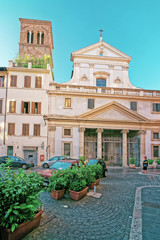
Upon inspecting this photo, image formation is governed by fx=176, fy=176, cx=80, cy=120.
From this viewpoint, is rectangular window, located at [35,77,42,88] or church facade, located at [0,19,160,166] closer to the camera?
church facade, located at [0,19,160,166]

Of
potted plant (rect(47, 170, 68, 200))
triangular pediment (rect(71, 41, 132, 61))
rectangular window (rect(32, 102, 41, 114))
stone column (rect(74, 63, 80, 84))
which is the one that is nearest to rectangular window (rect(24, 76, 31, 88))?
rectangular window (rect(32, 102, 41, 114))

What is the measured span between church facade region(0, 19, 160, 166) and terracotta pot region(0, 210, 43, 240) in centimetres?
1999

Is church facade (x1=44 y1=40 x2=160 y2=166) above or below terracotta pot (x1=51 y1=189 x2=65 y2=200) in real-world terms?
above

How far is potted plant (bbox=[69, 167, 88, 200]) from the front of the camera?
7.43 meters

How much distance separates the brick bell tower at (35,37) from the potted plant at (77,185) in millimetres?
40160

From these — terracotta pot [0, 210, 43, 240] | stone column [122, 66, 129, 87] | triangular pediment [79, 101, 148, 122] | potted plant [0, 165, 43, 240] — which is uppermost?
stone column [122, 66, 129, 87]

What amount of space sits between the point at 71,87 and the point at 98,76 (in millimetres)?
5706

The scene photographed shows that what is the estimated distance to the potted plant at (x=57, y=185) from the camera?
7.35 metres

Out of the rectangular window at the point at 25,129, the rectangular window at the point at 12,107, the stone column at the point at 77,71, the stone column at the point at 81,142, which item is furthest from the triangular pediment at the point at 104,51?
the rectangular window at the point at 25,129

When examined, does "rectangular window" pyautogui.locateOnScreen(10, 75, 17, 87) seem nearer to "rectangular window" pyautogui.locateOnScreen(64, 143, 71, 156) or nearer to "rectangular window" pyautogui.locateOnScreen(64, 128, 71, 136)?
"rectangular window" pyautogui.locateOnScreen(64, 128, 71, 136)

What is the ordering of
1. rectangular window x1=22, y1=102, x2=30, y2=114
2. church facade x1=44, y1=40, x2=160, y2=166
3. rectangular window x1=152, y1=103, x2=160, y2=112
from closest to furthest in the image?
1. church facade x1=44, y1=40, x2=160, y2=166
2. rectangular window x1=22, y1=102, x2=30, y2=114
3. rectangular window x1=152, y1=103, x2=160, y2=112

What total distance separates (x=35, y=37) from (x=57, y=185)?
44.8 meters

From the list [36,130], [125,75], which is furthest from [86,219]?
[125,75]

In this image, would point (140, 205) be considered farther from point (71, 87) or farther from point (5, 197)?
point (71, 87)
